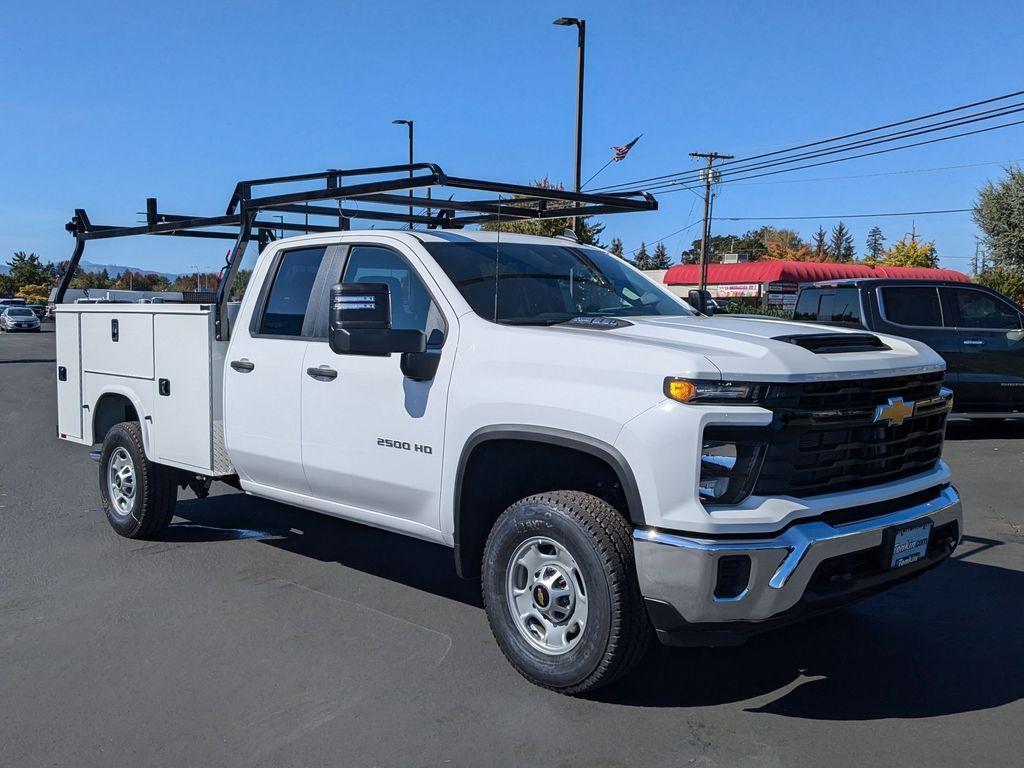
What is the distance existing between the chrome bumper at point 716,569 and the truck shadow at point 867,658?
2.25ft

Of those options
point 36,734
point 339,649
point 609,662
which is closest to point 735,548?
point 609,662

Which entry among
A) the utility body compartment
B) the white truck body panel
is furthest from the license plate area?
the white truck body panel

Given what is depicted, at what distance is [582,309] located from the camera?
5027mm

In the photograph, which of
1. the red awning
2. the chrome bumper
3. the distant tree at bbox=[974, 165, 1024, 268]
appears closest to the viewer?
the chrome bumper

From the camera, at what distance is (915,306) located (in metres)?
11.8

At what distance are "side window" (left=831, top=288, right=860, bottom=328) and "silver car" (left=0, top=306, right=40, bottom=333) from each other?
47.2 m

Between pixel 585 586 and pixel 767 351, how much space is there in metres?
1.20

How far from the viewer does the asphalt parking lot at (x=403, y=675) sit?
3.69 metres

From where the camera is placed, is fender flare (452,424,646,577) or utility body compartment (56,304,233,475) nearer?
fender flare (452,424,646,577)

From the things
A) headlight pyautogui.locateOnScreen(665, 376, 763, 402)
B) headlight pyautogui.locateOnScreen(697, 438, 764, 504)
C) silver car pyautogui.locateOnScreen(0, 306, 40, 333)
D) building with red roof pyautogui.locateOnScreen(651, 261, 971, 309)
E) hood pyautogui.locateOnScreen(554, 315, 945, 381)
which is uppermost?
building with red roof pyautogui.locateOnScreen(651, 261, 971, 309)

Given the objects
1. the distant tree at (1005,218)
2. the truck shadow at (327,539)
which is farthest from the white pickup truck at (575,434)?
the distant tree at (1005,218)

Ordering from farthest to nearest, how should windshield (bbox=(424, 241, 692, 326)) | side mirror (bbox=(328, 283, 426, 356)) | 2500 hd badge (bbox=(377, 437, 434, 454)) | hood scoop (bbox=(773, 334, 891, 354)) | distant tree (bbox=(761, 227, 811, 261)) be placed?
distant tree (bbox=(761, 227, 811, 261))
windshield (bbox=(424, 241, 692, 326))
2500 hd badge (bbox=(377, 437, 434, 454))
side mirror (bbox=(328, 283, 426, 356))
hood scoop (bbox=(773, 334, 891, 354))

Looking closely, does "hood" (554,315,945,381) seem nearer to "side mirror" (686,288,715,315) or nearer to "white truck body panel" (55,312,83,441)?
"side mirror" (686,288,715,315)

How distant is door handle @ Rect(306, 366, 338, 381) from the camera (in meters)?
5.10
